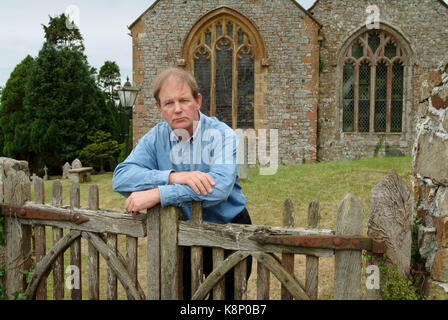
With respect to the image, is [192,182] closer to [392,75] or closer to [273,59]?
[273,59]

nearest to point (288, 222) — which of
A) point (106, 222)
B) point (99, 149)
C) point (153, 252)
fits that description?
point (153, 252)

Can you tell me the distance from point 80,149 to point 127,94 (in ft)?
43.0

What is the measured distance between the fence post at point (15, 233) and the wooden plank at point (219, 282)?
1554 millimetres

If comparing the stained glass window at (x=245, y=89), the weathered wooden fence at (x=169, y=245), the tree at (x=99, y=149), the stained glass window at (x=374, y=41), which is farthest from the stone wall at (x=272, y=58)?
the weathered wooden fence at (x=169, y=245)

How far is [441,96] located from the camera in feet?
7.31

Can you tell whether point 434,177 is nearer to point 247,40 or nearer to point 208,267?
point 208,267

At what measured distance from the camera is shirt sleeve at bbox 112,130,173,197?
206 centimetres

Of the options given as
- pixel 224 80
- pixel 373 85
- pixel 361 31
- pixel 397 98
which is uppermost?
pixel 361 31

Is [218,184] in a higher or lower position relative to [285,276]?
higher

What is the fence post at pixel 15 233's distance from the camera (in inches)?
105

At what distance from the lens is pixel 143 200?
2.04 m

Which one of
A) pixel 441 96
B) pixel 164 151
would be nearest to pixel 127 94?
pixel 164 151

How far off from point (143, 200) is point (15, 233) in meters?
1.36

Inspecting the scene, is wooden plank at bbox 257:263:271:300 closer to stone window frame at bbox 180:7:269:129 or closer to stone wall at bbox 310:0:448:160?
stone window frame at bbox 180:7:269:129
